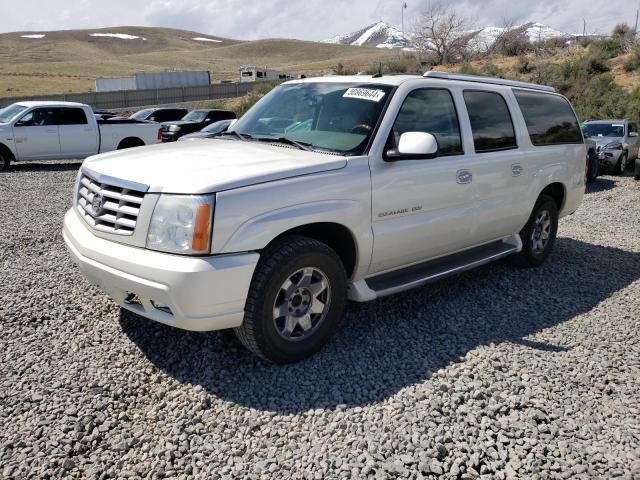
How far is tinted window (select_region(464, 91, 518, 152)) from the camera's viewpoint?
15.2ft

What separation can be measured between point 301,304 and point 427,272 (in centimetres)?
124

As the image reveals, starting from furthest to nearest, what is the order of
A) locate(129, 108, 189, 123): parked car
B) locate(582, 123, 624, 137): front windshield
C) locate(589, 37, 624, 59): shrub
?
1. locate(589, 37, 624, 59): shrub
2. locate(129, 108, 189, 123): parked car
3. locate(582, 123, 624, 137): front windshield

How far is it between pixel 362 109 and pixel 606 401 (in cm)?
255

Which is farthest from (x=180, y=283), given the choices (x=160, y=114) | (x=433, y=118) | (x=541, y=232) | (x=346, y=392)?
(x=160, y=114)

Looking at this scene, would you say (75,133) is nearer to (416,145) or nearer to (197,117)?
(197,117)

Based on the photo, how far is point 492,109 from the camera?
16.1ft

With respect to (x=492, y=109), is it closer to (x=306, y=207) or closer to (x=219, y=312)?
(x=306, y=207)

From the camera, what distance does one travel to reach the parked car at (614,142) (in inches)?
533

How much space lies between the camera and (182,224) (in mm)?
2998

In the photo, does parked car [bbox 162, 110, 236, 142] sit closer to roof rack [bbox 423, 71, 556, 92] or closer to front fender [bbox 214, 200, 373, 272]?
roof rack [bbox 423, 71, 556, 92]

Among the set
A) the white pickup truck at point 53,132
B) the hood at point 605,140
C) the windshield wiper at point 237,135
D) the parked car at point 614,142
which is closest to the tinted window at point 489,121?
the windshield wiper at point 237,135

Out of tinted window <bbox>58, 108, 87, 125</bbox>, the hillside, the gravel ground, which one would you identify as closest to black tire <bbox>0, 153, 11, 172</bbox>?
tinted window <bbox>58, 108, 87, 125</bbox>

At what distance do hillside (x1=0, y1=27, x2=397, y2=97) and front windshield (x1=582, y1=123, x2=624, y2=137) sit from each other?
207 feet

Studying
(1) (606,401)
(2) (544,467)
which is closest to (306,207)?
(2) (544,467)
